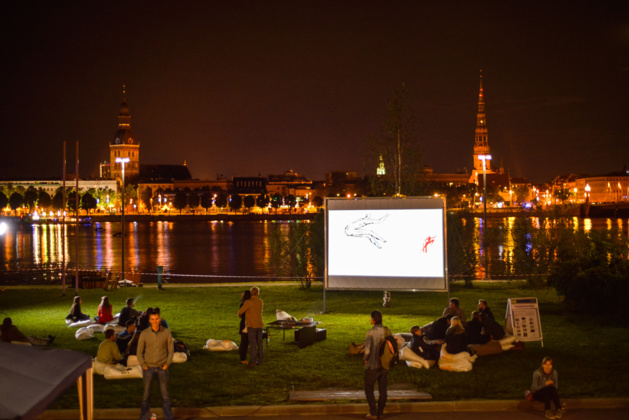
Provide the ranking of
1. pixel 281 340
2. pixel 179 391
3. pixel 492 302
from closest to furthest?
pixel 179 391
pixel 281 340
pixel 492 302

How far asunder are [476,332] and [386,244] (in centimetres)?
581

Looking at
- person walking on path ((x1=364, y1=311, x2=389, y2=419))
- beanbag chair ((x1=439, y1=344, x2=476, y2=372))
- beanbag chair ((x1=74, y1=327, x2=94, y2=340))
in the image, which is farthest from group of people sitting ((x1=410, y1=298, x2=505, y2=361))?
beanbag chair ((x1=74, y1=327, x2=94, y2=340))

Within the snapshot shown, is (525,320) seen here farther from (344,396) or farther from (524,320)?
(344,396)

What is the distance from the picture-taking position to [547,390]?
34.6 feet

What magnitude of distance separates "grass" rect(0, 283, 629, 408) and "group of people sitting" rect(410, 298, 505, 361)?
0.51 m

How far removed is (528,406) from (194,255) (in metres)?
68.0

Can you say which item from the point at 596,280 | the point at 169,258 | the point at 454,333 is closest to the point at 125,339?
the point at 454,333

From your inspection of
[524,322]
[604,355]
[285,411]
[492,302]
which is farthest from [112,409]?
[492,302]

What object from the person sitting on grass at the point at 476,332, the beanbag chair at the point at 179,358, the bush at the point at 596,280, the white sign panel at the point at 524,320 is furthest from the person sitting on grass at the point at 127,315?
A: the bush at the point at 596,280

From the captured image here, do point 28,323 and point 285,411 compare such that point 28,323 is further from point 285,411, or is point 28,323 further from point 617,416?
point 617,416

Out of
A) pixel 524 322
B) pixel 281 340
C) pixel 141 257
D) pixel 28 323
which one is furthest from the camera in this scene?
pixel 141 257

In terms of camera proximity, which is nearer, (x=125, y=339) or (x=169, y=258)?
Answer: (x=125, y=339)

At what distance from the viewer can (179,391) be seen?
1201 cm

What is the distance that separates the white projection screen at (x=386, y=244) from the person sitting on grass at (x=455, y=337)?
19.4ft
